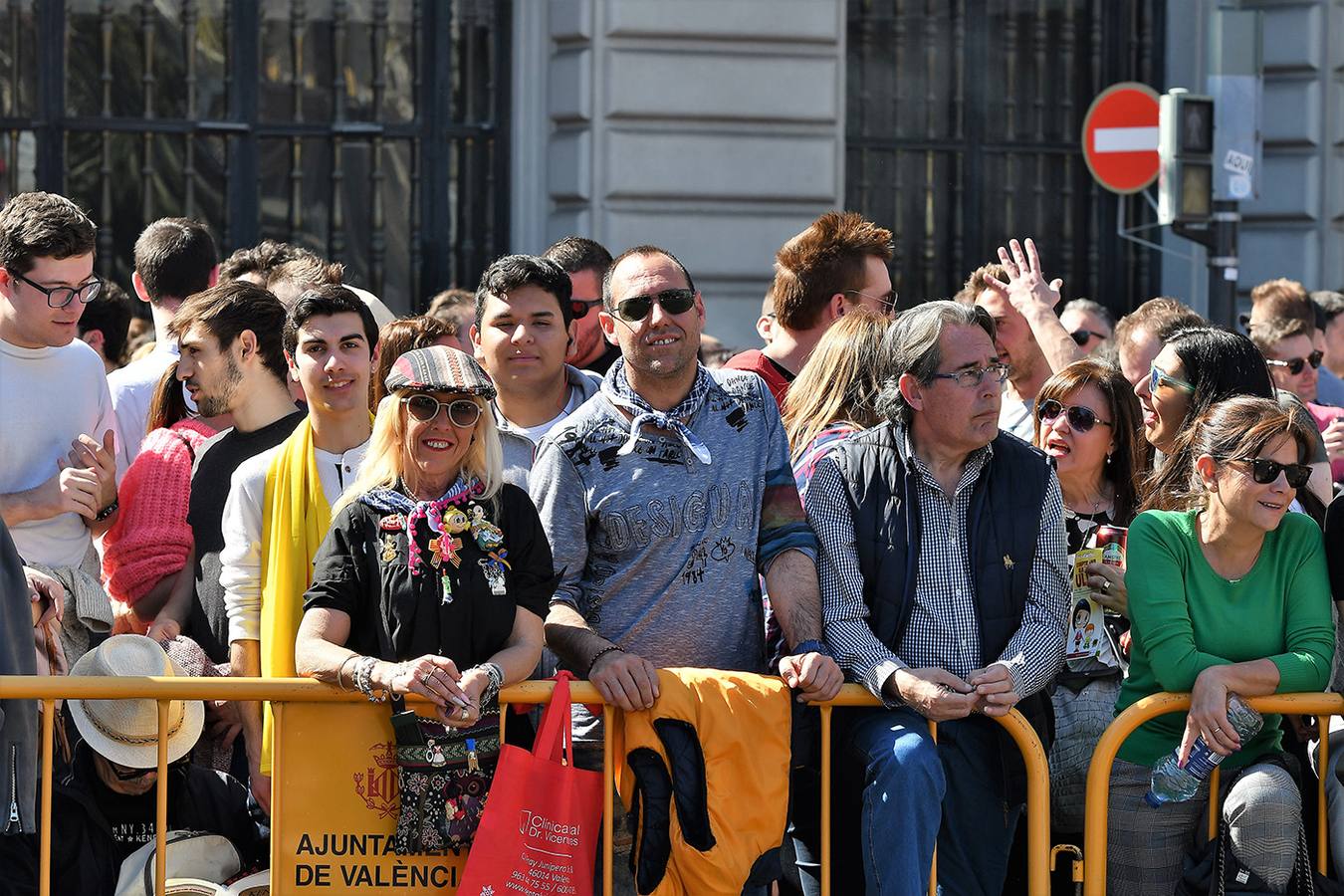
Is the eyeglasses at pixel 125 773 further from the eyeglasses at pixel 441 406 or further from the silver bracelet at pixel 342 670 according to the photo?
the eyeglasses at pixel 441 406

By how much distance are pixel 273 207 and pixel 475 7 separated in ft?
5.35

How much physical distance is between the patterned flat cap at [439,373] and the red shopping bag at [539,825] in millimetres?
728

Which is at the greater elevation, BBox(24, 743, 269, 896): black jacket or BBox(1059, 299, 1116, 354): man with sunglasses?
BBox(1059, 299, 1116, 354): man with sunglasses

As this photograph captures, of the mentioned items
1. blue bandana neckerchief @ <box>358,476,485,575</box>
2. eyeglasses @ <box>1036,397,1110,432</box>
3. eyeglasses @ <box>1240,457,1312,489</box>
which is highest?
eyeglasses @ <box>1036,397,1110,432</box>

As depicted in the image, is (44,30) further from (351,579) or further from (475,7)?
(351,579)

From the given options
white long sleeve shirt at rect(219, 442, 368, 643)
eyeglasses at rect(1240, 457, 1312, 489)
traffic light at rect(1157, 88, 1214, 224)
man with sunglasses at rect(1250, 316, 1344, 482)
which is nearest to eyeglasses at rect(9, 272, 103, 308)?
white long sleeve shirt at rect(219, 442, 368, 643)

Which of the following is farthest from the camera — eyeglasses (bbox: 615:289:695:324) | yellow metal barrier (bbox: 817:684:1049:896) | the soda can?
the soda can

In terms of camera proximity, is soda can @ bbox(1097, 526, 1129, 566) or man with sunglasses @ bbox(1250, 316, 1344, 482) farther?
man with sunglasses @ bbox(1250, 316, 1344, 482)

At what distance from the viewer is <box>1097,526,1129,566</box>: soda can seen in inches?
217

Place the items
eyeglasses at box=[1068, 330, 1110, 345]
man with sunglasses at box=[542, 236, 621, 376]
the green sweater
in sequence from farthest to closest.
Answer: eyeglasses at box=[1068, 330, 1110, 345]
man with sunglasses at box=[542, 236, 621, 376]
the green sweater

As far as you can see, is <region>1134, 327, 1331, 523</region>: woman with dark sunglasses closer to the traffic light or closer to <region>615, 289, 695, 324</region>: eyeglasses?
<region>615, 289, 695, 324</region>: eyeglasses

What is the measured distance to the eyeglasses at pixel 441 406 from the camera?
4.77 m

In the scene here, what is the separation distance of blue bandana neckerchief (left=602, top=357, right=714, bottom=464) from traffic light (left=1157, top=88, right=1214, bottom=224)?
584cm

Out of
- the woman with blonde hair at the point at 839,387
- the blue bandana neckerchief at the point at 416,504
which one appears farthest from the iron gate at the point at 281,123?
the blue bandana neckerchief at the point at 416,504
